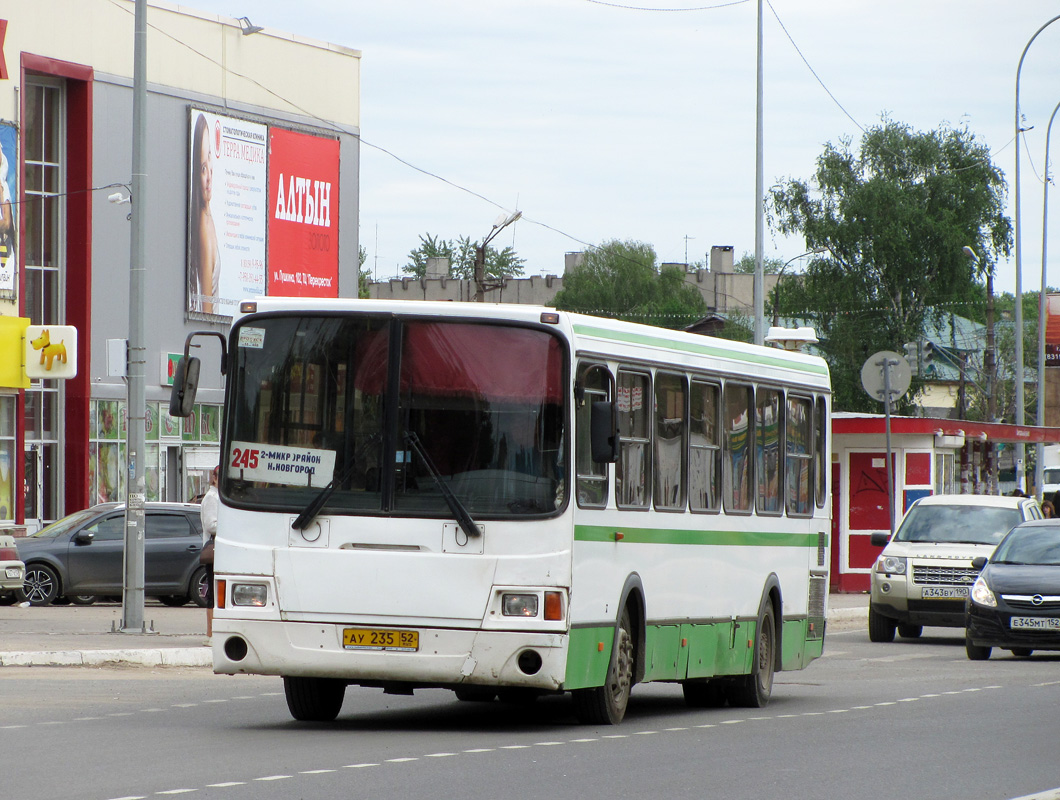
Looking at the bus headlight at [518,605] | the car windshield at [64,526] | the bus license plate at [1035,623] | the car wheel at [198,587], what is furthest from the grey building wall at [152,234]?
the bus headlight at [518,605]

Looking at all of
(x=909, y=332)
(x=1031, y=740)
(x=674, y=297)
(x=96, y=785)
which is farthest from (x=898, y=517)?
(x=674, y=297)

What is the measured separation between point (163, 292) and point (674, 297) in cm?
6230

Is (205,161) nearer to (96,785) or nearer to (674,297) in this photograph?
(96,785)

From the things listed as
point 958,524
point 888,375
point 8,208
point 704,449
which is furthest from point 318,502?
point 8,208

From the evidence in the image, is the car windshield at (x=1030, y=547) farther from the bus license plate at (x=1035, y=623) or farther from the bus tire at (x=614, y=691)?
the bus tire at (x=614, y=691)

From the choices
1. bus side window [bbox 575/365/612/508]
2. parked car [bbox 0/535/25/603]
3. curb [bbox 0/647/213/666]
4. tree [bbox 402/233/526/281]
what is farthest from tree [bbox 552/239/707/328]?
bus side window [bbox 575/365/612/508]

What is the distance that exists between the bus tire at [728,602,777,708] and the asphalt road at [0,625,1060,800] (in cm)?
25

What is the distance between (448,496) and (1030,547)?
12.0m

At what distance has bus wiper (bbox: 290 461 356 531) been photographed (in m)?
11.4

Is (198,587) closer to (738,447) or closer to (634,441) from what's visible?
(738,447)

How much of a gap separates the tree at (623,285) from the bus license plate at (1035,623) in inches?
3078

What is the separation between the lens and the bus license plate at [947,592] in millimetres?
23734

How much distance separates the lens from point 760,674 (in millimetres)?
15070

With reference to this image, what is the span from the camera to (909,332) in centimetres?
6962
